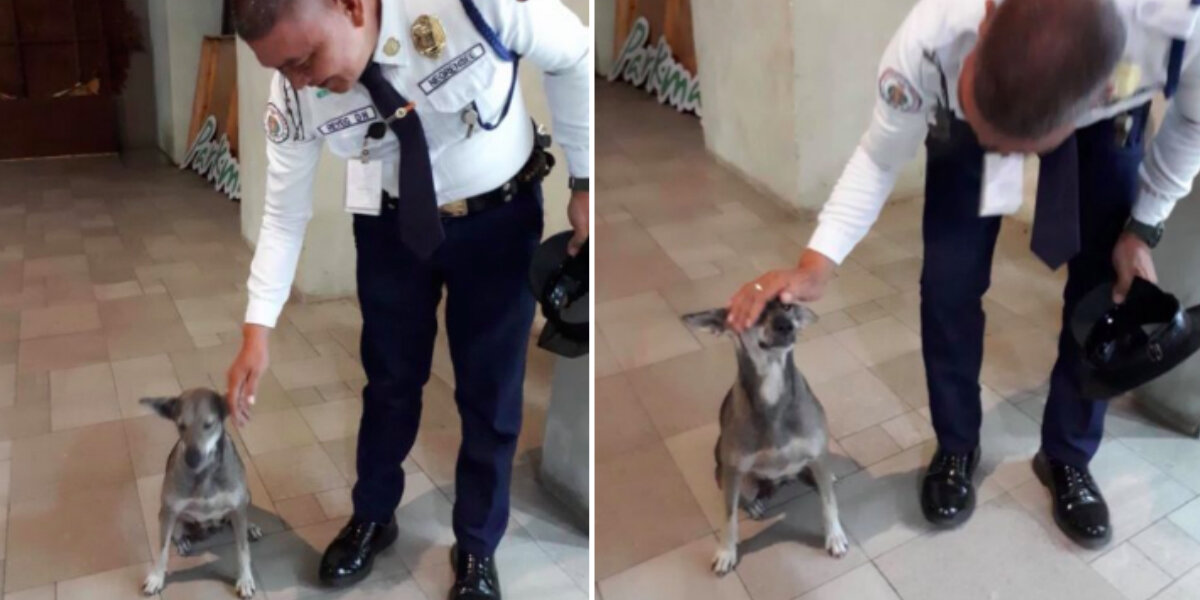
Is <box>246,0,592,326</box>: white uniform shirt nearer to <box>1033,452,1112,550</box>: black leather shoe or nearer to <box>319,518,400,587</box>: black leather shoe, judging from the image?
<box>319,518,400,587</box>: black leather shoe

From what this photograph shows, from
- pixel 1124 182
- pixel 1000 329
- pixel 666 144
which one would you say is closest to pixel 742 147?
pixel 666 144

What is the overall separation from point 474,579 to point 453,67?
896 millimetres

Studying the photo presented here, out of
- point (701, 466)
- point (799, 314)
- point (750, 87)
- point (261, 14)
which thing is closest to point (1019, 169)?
point (799, 314)

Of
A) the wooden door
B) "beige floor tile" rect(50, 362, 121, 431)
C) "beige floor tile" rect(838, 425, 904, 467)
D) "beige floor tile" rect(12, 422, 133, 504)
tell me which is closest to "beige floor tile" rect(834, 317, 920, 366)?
"beige floor tile" rect(838, 425, 904, 467)

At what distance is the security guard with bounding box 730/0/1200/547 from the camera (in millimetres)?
1148

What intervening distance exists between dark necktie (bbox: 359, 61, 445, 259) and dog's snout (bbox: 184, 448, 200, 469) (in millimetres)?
556

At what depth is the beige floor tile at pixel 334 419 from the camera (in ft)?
7.33

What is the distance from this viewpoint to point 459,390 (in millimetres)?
1562

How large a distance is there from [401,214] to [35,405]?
155 centimetres

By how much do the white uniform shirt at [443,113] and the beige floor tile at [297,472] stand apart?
0.67 m

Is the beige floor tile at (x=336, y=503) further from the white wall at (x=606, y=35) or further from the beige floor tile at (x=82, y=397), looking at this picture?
the white wall at (x=606, y=35)

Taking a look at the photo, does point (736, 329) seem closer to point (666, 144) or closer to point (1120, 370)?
point (1120, 370)

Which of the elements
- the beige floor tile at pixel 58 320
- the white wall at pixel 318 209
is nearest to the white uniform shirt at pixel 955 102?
the white wall at pixel 318 209

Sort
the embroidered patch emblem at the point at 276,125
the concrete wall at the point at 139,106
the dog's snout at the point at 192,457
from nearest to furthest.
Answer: the embroidered patch emblem at the point at 276,125 < the dog's snout at the point at 192,457 < the concrete wall at the point at 139,106
